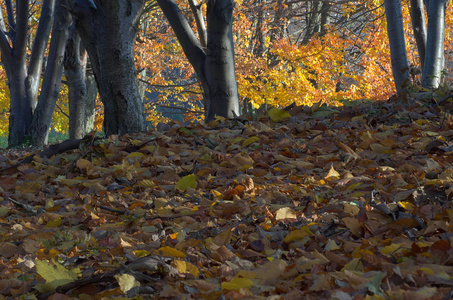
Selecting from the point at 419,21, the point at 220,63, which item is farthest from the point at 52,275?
the point at 419,21

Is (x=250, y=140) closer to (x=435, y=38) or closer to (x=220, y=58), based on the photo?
(x=220, y=58)

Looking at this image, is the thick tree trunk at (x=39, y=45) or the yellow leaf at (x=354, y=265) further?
the thick tree trunk at (x=39, y=45)

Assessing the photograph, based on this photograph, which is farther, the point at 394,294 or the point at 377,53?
the point at 377,53

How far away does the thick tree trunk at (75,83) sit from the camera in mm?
8844

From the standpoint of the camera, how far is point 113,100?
498 centimetres

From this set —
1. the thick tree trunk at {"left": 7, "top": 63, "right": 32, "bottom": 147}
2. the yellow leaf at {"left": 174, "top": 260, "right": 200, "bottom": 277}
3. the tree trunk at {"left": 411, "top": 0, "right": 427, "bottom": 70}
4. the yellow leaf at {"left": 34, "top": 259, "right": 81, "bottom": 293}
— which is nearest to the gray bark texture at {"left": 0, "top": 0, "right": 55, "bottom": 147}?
the thick tree trunk at {"left": 7, "top": 63, "right": 32, "bottom": 147}

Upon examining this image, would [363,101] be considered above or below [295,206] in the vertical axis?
above

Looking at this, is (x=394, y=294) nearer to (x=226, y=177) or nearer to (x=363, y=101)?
(x=226, y=177)

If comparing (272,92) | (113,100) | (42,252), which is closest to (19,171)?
(113,100)

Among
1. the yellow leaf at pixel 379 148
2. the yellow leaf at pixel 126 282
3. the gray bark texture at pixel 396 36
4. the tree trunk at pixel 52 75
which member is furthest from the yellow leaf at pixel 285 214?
the tree trunk at pixel 52 75

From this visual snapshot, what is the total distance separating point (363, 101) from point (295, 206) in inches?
127

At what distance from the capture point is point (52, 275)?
1616 millimetres

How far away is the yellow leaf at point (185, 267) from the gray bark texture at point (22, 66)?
8.30m

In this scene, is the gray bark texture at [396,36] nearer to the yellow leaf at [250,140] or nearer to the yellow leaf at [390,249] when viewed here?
the yellow leaf at [250,140]
